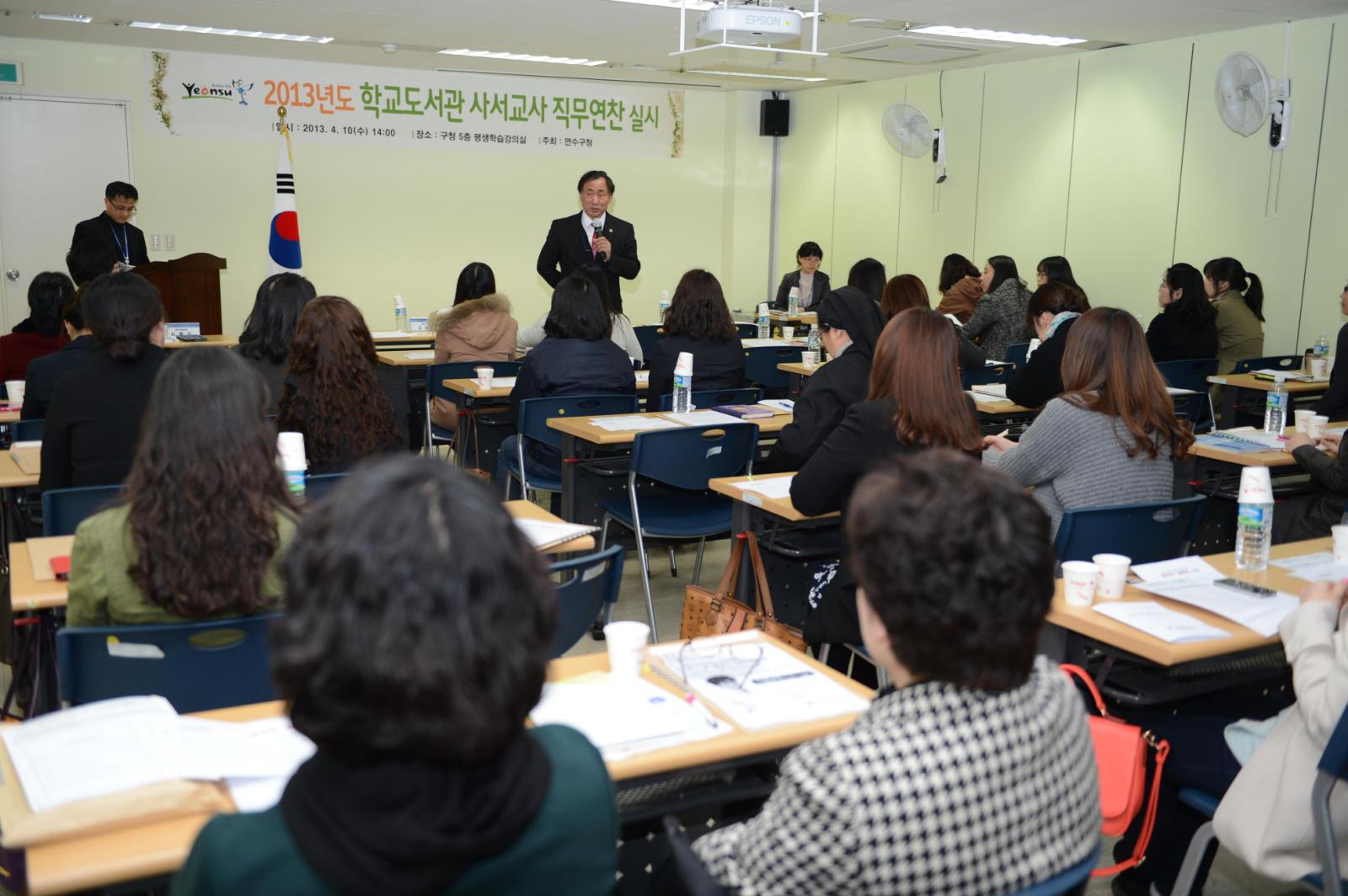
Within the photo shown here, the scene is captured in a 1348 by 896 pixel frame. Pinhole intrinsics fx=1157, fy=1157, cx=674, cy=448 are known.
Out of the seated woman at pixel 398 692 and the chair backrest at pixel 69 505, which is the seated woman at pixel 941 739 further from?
the chair backrest at pixel 69 505

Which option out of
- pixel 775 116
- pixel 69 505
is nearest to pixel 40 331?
pixel 69 505

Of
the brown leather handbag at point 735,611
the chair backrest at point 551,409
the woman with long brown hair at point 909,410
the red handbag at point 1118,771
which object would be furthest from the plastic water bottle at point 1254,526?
the chair backrest at point 551,409

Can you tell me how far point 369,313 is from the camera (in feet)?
34.2

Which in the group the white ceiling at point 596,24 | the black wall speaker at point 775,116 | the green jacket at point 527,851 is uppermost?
the white ceiling at point 596,24

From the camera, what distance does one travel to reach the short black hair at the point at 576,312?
4941mm

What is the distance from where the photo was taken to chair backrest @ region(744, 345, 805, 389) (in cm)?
705

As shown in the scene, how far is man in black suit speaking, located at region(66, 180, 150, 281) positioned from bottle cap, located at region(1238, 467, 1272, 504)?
6.82 metres

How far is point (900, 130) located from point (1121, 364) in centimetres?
673

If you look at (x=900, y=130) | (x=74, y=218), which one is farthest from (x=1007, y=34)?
(x=74, y=218)

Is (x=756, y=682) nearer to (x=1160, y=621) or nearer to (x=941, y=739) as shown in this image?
(x=941, y=739)

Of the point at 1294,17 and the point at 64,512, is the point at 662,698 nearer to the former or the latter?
the point at 64,512

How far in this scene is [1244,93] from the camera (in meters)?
6.90

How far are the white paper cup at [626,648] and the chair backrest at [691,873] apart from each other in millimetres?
559

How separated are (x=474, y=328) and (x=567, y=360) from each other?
1379mm
